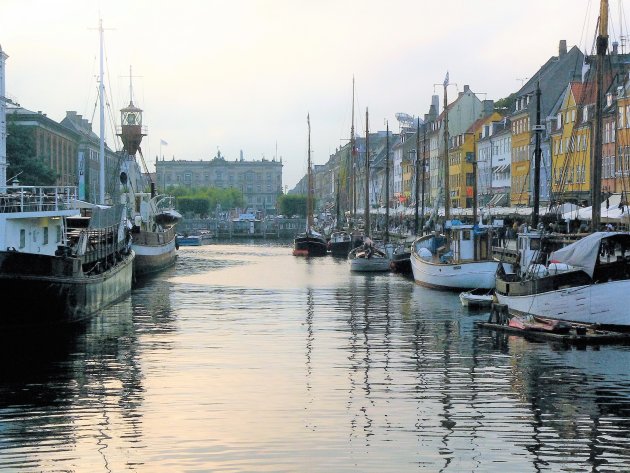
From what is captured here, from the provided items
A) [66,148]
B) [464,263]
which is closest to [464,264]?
[464,263]

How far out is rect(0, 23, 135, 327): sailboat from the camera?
36.7 m

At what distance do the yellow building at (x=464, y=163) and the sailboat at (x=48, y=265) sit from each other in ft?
288

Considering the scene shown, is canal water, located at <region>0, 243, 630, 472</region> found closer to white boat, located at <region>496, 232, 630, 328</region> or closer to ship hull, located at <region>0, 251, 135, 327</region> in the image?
ship hull, located at <region>0, 251, 135, 327</region>

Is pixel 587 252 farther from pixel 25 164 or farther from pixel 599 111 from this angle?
pixel 25 164

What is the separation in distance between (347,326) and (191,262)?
189ft

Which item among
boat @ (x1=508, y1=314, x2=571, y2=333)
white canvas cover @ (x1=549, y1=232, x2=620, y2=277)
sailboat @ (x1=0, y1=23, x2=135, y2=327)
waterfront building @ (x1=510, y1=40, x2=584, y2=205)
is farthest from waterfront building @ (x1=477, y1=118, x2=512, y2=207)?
white canvas cover @ (x1=549, y1=232, x2=620, y2=277)

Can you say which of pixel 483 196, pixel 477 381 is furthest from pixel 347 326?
pixel 483 196

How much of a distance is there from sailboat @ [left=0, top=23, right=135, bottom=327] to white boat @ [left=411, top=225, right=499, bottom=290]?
18.2 metres

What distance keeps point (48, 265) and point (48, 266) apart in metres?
0.03

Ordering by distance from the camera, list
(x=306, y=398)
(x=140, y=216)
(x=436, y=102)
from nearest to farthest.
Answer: (x=306, y=398) < (x=140, y=216) < (x=436, y=102)

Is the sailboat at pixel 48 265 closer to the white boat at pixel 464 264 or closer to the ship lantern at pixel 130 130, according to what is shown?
the white boat at pixel 464 264

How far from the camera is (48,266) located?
125 feet

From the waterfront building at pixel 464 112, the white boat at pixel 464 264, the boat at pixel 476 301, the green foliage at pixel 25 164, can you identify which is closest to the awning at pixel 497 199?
the waterfront building at pixel 464 112

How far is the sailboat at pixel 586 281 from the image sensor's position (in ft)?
122
